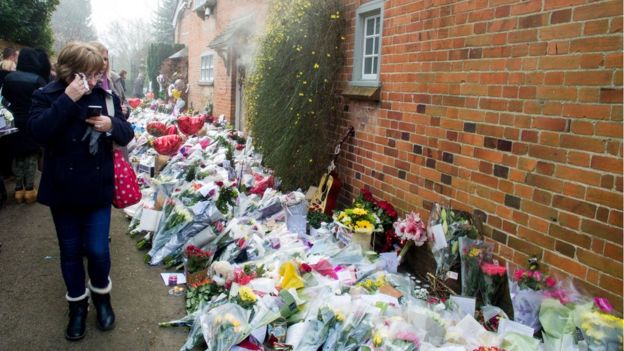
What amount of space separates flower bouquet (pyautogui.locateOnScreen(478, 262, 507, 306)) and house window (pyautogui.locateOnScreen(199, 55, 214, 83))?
38.8 feet

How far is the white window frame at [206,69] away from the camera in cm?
1407

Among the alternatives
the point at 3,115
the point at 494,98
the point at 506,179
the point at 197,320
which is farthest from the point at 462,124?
the point at 3,115

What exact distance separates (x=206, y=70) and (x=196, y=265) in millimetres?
11716

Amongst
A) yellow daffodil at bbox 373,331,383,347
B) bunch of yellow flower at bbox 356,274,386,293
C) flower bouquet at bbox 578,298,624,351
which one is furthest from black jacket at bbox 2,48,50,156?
flower bouquet at bbox 578,298,624,351

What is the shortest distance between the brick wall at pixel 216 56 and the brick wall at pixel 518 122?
18.5 ft

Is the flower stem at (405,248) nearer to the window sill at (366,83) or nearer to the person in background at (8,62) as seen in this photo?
the window sill at (366,83)

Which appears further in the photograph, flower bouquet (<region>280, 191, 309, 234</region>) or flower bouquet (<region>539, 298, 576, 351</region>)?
flower bouquet (<region>280, 191, 309, 234</region>)

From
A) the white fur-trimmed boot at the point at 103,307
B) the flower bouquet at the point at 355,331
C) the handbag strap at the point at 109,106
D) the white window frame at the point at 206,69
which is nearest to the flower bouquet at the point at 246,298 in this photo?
the flower bouquet at the point at 355,331

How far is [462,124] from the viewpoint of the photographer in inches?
139

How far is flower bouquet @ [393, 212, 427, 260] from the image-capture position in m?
3.90

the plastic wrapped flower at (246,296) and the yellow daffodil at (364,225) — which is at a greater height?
the yellow daffodil at (364,225)

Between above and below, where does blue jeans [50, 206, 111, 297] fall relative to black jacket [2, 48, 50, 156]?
below

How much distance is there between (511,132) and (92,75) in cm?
268

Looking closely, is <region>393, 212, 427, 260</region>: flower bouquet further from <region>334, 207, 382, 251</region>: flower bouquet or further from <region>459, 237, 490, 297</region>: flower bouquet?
<region>459, 237, 490, 297</region>: flower bouquet
